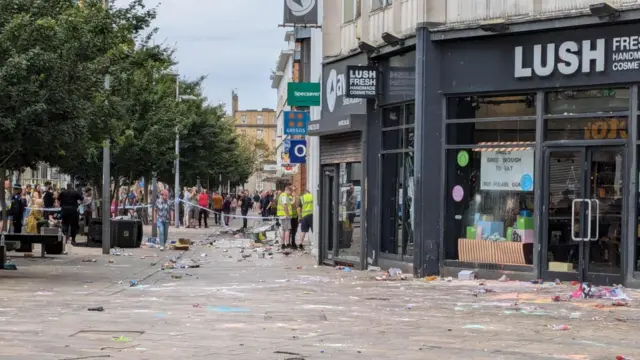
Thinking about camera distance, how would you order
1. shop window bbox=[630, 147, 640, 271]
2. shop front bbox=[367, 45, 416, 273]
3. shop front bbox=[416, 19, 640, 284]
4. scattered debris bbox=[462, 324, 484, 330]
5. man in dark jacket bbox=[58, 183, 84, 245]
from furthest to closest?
man in dark jacket bbox=[58, 183, 84, 245] < shop front bbox=[367, 45, 416, 273] < shop front bbox=[416, 19, 640, 284] < shop window bbox=[630, 147, 640, 271] < scattered debris bbox=[462, 324, 484, 330]

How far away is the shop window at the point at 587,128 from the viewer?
1652 cm

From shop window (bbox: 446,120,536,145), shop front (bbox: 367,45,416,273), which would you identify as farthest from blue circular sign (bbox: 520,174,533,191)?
shop front (bbox: 367,45,416,273)

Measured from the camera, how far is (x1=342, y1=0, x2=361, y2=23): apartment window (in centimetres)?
2217

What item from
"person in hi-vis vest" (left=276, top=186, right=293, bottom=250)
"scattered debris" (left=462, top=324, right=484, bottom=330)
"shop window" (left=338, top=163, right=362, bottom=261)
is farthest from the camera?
"person in hi-vis vest" (left=276, top=186, right=293, bottom=250)

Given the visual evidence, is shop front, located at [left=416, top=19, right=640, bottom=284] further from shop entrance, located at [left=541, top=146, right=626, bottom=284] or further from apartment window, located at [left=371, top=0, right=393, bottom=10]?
apartment window, located at [left=371, top=0, right=393, bottom=10]

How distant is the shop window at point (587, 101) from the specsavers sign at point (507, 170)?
913mm

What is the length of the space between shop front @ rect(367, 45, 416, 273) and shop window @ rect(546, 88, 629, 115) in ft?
9.57

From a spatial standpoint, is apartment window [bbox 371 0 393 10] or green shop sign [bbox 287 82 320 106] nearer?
apartment window [bbox 371 0 393 10]

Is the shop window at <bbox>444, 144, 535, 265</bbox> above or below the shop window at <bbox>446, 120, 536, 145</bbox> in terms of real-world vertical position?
below

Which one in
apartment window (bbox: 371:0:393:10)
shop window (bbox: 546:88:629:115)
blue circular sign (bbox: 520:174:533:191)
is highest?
apartment window (bbox: 371:0:393:10)

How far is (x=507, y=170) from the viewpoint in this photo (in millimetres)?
18031

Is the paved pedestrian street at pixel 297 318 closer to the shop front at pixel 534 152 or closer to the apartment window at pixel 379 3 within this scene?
the shop front at pixel 534 152

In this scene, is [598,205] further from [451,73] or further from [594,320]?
[594,320]

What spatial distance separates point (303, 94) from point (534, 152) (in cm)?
980
